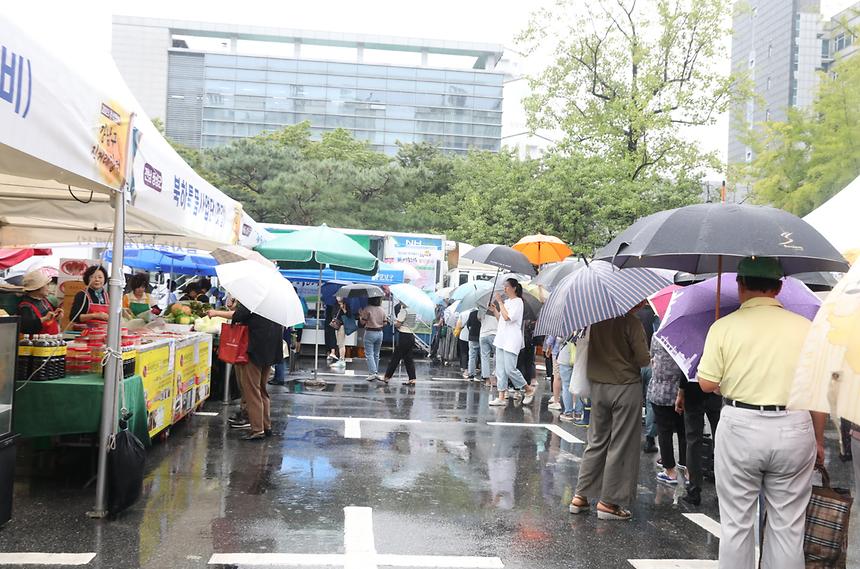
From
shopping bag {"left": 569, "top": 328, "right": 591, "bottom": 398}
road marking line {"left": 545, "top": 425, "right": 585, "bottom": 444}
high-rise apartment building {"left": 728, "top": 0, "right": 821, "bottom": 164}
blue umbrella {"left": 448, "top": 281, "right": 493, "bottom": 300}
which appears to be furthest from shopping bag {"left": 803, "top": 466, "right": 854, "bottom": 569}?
high-rise apartment building {"left": 728, "top": 0, "right": 821, "bottom": 164}

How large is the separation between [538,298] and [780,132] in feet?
42.9

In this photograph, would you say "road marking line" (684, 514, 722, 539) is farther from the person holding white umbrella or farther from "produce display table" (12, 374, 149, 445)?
"produce display table" (12, 374, 149, 445)

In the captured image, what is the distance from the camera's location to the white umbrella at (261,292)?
7660mm

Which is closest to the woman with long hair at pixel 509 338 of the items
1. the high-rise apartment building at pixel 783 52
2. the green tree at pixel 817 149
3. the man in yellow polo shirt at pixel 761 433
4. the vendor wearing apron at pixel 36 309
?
the vendor wearing apron at pixel 36 309

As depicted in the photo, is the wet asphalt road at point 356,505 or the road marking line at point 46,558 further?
the wet asphalt road at point 356,505

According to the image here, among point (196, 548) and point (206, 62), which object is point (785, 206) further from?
point (206, 62)

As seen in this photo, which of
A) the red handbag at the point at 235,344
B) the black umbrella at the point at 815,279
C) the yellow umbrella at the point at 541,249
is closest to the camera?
the black umbrella at the point at 815,279

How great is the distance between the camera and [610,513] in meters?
5.83

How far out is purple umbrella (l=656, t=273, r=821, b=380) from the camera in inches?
187

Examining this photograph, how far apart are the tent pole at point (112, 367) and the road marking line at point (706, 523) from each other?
4592 mm

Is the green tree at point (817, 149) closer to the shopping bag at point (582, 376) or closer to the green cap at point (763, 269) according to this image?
the shopping bag at point (582, 376)

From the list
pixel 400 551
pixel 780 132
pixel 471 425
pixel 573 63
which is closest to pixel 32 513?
pixel 400 551

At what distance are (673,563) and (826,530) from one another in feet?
4.46

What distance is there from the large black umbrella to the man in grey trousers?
4.31 feet
